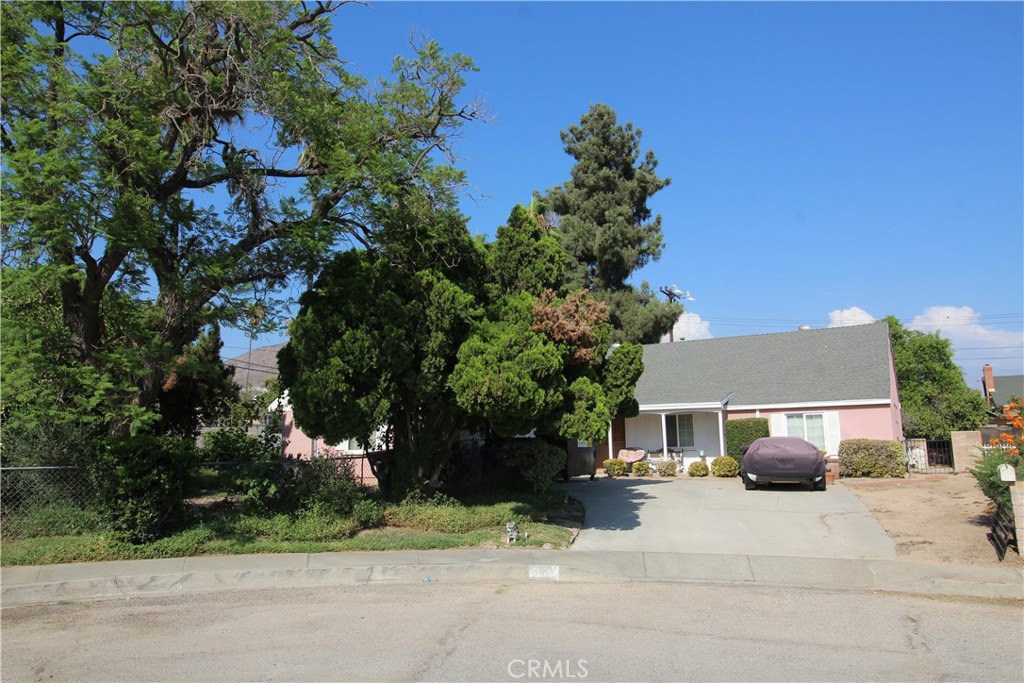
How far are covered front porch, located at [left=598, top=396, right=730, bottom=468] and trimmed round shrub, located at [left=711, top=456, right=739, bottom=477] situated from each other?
1649 mm

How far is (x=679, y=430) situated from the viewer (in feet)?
84.5

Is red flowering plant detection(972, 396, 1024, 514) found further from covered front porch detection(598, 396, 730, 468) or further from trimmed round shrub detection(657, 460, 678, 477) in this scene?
covered front porch detection(598, 396, 730, 468)

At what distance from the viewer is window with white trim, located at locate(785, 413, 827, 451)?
77.3 feet

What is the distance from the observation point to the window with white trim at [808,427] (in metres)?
23.5

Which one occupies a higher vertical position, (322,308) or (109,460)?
(322,308)

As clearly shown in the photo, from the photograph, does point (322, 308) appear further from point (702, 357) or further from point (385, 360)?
point (702, 357)

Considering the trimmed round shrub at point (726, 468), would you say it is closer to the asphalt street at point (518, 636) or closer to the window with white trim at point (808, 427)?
the window with white trim at point (808, 427)

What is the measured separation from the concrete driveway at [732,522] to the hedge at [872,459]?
3119 millimetres

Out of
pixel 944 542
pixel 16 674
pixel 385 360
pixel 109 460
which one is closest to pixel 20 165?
pixel 109 460

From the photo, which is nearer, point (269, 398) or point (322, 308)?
point (322, 308)

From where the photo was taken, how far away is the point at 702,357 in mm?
28672

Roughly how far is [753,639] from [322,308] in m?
8.26

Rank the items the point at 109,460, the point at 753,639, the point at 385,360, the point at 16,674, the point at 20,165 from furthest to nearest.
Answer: the point at 385,360 < the point at 109,460 < the point at 20,165 < the point at 753,639 < the point at 16,674

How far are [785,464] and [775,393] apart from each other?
→ 24.6 ft
